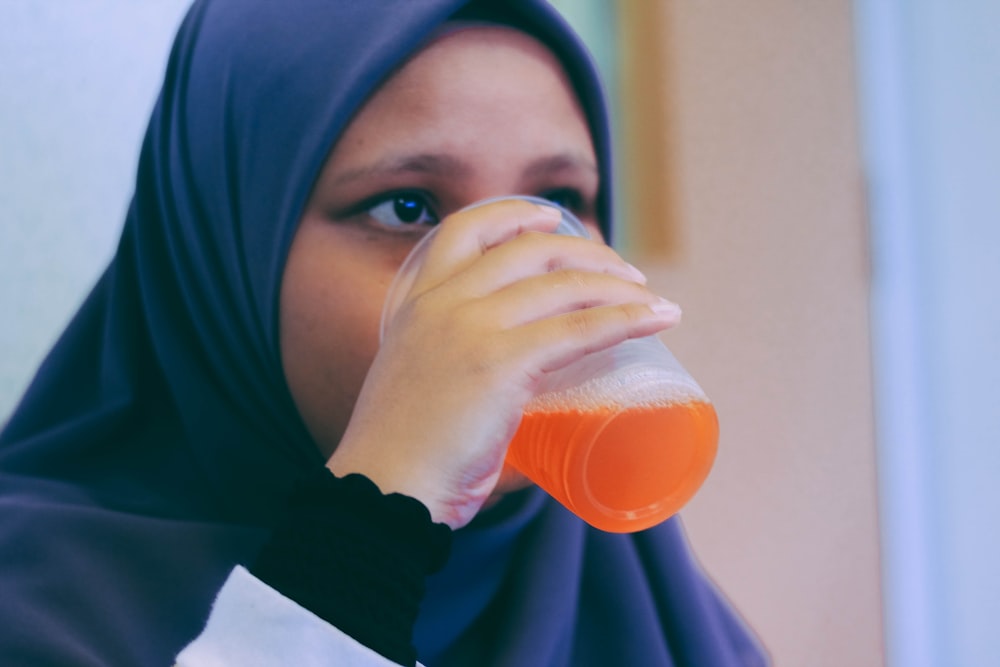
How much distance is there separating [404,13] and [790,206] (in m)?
0.87

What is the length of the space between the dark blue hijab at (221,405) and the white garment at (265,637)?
0.14m

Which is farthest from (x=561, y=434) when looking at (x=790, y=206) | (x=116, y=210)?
(x=790, y=206)

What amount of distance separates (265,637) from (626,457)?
0.71ft

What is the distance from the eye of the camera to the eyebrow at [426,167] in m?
0.59

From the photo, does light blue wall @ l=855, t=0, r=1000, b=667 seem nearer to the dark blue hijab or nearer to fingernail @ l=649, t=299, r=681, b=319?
the dark blue hijab

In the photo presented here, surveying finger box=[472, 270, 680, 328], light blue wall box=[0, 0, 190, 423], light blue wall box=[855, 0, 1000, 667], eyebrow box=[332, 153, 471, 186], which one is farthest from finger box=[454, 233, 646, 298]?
light blue wall box=[855, 0, 1000, 667]

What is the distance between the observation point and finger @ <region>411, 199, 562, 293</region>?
1.60ft

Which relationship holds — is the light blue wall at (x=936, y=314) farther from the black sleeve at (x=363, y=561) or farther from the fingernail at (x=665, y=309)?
the black sleeve at (x=363, y=561)

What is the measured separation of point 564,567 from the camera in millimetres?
715

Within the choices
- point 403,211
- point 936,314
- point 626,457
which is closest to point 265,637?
point 626,457

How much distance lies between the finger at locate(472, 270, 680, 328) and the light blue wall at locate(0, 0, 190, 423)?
0.51 m

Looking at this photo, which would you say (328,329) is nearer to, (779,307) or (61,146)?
(61,146)

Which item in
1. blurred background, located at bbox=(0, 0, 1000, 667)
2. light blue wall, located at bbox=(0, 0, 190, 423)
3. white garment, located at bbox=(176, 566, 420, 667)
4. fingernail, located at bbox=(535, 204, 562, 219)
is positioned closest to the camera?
white garment, located at bbox=(176, 566, 420, 667)

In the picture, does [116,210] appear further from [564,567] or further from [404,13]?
Answer: [564,567]
